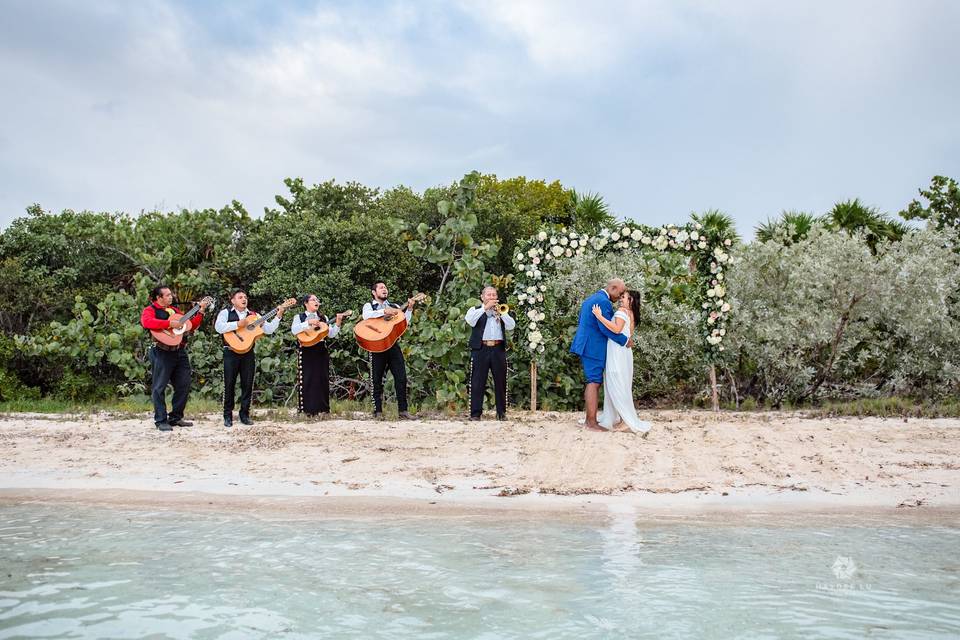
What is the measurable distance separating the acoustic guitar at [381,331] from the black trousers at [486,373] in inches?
41.2

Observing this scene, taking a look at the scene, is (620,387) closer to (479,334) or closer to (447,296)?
(479,334)

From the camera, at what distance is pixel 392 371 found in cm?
1195

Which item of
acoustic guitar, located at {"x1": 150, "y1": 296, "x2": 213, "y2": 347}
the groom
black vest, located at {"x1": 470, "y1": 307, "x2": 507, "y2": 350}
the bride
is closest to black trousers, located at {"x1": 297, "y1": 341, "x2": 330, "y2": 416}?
acoustic guitar, located at {"x1": 150, "y1": 296, "x2": 213, "y2": 347}

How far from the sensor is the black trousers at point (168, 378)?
10945 millimetres

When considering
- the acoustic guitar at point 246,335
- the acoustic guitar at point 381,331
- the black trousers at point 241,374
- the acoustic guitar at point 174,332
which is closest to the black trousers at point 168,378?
the acoustic guitar at point 174,332

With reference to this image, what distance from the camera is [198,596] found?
5301 millimetres

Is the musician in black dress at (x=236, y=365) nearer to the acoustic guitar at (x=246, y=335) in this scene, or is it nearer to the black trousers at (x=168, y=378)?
the acoustic guitar at (x=246, y=335)

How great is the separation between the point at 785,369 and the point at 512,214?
5704mm

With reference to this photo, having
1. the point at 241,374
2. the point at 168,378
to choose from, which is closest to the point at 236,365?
the point at 241,374

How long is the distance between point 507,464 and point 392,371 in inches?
136

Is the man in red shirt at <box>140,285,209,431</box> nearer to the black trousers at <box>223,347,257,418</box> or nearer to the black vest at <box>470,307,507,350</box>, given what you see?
the black trousers at <box>223,347,257,418</box>

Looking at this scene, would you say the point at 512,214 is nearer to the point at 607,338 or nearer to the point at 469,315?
the point at 469,315

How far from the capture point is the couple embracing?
1040 cm

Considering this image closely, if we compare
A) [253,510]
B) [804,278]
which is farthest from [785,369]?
[253,510]
